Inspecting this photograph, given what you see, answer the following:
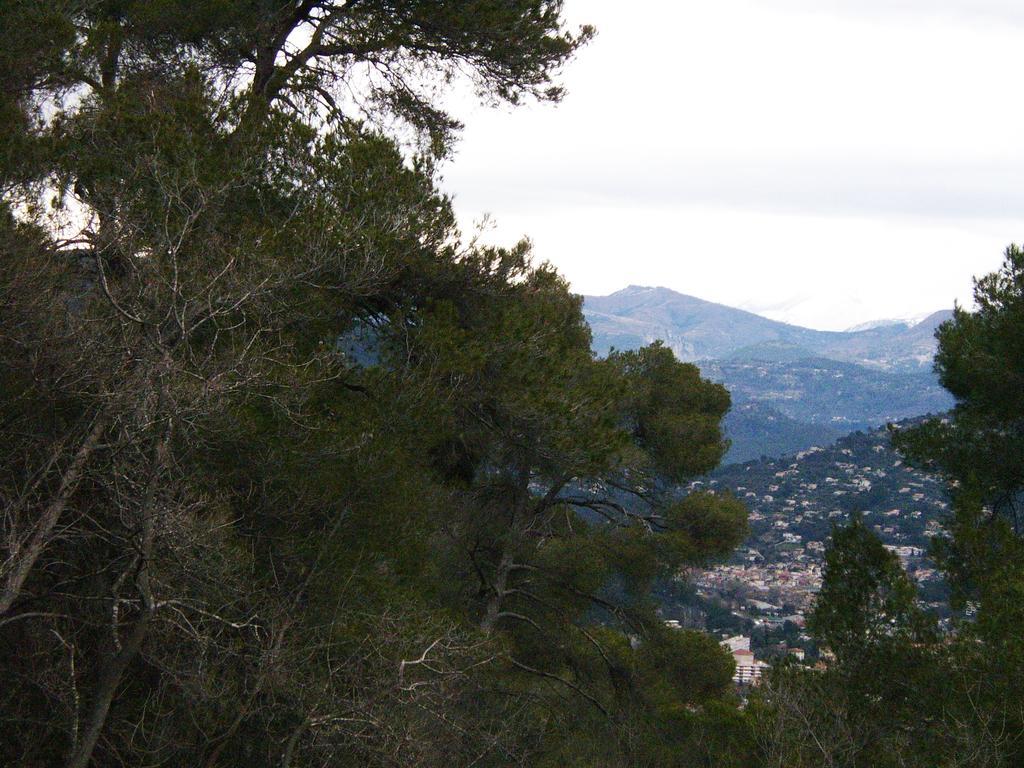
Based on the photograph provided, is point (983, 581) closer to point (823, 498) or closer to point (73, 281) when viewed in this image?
point (73, 281)

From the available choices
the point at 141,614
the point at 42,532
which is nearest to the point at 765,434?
the point at 141,614

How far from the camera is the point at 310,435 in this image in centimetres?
646

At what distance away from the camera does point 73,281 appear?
641 centimetres

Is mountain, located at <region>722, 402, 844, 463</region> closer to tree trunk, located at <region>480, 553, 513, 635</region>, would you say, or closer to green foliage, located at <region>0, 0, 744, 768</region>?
tree trunk, located at <region>480, 553, 513, 635</region>

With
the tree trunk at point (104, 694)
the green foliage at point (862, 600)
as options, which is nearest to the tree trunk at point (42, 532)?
the tree trunk at point (104, 694)

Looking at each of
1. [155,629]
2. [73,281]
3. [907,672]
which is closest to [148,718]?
[155,629]

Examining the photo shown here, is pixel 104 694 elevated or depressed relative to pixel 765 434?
elevated

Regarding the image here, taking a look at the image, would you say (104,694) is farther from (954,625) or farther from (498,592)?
(498,592)

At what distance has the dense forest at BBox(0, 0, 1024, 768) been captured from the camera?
5430 mm

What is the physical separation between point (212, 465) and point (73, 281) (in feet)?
4.79

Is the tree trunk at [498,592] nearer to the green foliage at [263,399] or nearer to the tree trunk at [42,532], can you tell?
the green foliage at [263,399]

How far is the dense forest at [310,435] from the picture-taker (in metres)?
5.43

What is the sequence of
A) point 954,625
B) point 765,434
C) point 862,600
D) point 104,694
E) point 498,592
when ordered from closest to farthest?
point 104,694
point 954,625
point 862,600
point 498,592
point 765,434

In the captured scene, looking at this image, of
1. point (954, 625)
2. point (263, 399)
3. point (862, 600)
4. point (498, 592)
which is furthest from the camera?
point (498, 592)
